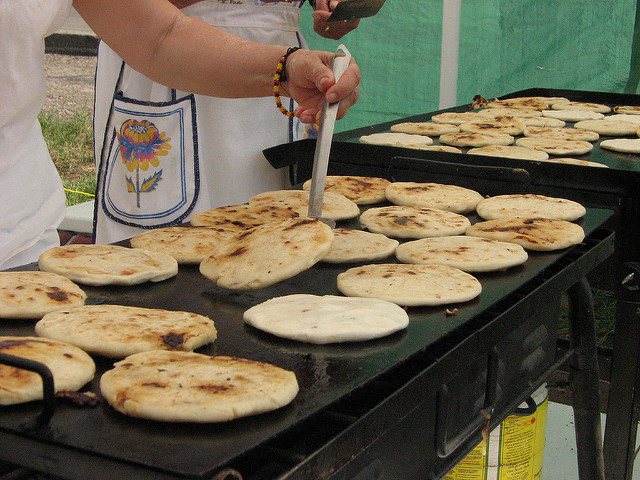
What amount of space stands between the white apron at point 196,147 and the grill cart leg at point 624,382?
148 centimetres

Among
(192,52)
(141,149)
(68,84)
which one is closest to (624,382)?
(192,52)

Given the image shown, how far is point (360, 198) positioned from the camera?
93.4 inches

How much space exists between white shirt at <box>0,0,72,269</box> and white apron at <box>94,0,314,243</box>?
3.02 feet

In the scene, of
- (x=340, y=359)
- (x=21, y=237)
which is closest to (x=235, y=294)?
(x=340, y=359)

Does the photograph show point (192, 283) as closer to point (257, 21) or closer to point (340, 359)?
point (340, 359)

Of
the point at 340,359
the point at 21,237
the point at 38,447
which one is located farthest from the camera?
the point at 21,237

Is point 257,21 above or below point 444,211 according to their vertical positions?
above

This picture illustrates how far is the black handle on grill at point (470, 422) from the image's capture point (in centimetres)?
149

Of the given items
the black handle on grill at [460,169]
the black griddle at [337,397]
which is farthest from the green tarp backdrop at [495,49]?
the black griddle at [337,397]

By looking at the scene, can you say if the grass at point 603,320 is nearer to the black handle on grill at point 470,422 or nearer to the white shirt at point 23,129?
the black handle on grill at point 470,422

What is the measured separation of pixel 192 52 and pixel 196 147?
88 centimetres

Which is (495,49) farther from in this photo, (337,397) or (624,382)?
(337,397)

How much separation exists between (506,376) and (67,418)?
46.5 inches

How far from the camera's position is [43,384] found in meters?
0.97
